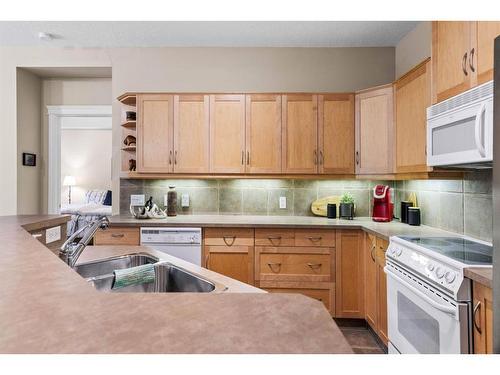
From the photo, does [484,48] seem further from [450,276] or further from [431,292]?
[431,292]

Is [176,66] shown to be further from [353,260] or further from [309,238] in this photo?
[353,260]

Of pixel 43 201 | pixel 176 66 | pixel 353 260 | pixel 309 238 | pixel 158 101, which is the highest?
pixel 176 66

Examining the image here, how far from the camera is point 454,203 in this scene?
246 cm

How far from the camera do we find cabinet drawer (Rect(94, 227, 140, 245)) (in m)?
3.00

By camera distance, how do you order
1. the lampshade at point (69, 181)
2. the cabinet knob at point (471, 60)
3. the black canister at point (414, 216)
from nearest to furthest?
the cabinet knob at point (471, 60)
the black canister at point (414, 216)
the lampshade at point (69, 181)

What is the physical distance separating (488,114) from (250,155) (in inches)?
79.6

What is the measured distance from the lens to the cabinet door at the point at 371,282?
2.62m

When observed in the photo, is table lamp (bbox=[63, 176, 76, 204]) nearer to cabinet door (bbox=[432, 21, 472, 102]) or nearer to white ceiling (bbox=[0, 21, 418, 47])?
white ceiling (bbox=[0, 21, 418, 47])

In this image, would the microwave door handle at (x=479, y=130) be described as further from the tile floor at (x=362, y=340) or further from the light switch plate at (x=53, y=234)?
the light switch plate at (x=53, y=234)

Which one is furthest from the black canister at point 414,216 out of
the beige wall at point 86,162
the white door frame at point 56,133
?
the beige wall at point 86,162

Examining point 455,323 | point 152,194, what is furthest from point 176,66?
point 455,323

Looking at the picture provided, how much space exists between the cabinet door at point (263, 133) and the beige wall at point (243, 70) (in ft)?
1.13

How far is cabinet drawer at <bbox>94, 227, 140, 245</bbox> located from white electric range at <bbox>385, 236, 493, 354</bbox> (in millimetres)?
2102

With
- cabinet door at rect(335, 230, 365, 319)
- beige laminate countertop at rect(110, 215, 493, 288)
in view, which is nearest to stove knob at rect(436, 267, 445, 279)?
beige laminate countertop at rect(110, 215, 493, 288)
